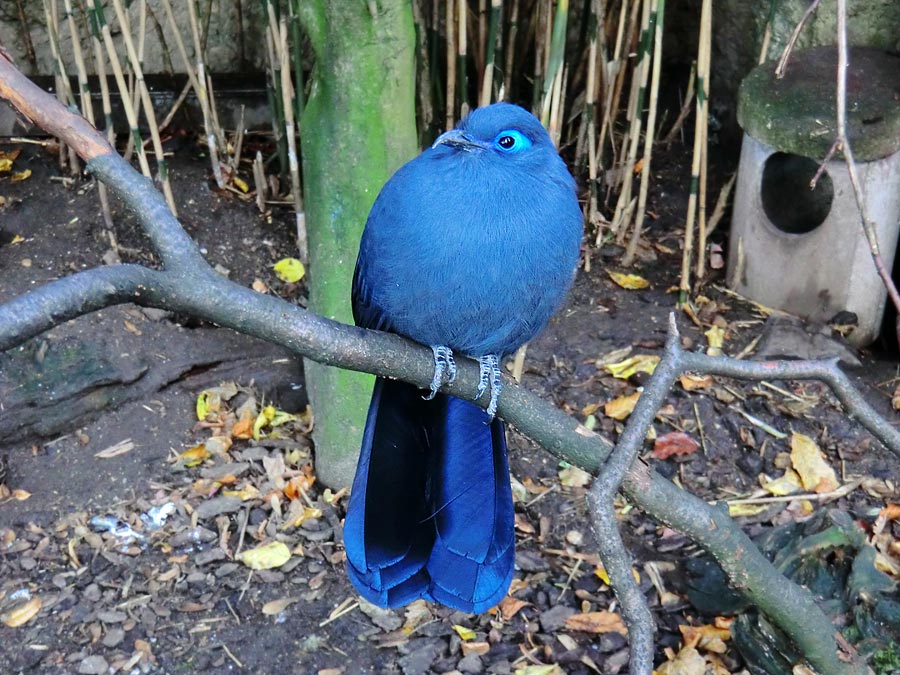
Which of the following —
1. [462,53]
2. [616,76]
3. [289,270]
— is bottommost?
[289,270]

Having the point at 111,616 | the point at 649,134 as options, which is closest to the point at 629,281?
the point at 649,134

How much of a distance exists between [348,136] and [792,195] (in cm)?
223

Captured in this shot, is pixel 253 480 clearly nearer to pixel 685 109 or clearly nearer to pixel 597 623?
pixel 597 623

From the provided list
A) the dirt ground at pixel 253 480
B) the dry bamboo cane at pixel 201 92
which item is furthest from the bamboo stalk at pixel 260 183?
the dry bamboo cane at pixel 201 92

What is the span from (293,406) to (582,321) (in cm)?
114

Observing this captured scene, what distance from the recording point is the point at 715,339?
12.4 ft

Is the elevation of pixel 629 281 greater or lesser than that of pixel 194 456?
greater

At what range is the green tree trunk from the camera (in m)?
2.79

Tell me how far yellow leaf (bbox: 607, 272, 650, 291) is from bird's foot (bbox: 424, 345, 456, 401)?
1.99m

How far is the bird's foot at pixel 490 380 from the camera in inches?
81.7

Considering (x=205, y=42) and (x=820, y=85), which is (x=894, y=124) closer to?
(x=820, y=85)

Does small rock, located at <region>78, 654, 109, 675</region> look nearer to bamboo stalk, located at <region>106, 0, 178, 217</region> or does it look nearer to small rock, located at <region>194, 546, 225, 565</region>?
small rock, located at <region>194, 546, 225, 565</region>

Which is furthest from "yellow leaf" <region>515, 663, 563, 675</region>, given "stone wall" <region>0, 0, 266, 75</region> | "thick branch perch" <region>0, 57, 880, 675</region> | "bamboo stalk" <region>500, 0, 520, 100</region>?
"stone wall" <region>0, 0, 266, 75</region>

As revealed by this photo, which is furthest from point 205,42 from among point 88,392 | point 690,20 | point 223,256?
point 690,20
